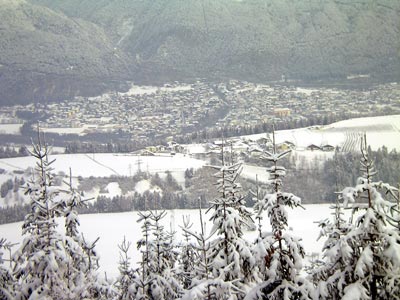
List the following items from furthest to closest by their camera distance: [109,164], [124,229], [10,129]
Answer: [10,129] < [109,164] < [124,229]

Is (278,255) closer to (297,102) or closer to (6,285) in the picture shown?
(6,285)

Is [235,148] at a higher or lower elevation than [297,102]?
lower

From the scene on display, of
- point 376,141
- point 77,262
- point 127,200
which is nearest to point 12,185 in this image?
point 127,200

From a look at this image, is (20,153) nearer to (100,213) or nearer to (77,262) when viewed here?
(100,213)

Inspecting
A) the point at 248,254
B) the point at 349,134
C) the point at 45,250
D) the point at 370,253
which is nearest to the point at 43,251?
the point at 45,250

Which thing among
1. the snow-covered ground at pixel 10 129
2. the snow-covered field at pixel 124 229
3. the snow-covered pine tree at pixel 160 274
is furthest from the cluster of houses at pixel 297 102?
the snow-covered pine tree at pixel 160 274

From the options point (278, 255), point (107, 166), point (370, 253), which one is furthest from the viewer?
point (107, 166)
